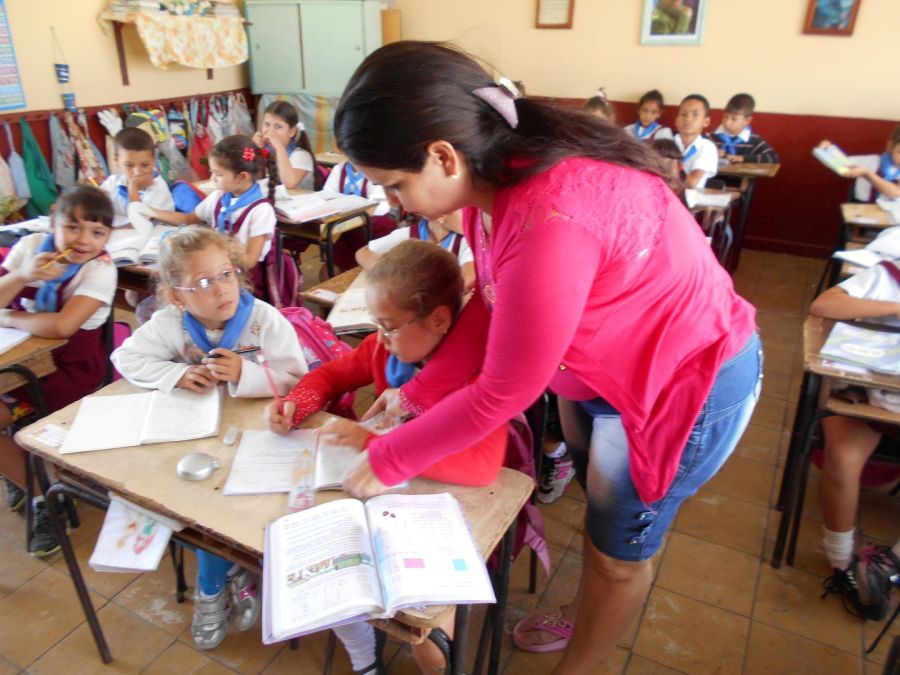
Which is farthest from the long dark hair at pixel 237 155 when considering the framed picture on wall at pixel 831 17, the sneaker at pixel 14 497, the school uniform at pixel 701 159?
the framed picture on wall at pixel 831 17

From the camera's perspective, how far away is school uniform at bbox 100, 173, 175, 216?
299 cm

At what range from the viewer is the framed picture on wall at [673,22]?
4785mm

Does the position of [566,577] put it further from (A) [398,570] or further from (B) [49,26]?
(B) [49,26]

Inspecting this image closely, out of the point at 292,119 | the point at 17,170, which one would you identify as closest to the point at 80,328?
the point at 292,119

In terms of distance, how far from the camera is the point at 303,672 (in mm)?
1603

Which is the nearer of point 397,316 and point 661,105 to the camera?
point 397,316

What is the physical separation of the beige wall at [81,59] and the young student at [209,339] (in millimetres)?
3821

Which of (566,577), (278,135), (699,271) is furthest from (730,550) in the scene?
(278,135)

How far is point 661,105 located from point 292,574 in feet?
16.3

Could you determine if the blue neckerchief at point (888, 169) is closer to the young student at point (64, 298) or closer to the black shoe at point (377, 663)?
the black shoe at point (377, 663)

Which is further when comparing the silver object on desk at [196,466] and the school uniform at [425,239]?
the school uniform at [425,239]

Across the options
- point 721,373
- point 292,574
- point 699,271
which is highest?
point 699,271

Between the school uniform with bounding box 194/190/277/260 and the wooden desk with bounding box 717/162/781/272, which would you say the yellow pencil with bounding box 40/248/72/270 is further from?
the wooden desk with bounding box 717/162/781/272

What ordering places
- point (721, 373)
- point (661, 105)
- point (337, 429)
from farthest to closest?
point (661, 105), point (337, 429), point (721, 373)
